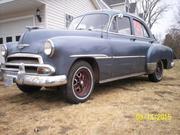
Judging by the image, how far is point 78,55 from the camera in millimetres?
4695

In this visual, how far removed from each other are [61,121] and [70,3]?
10379 millimetres

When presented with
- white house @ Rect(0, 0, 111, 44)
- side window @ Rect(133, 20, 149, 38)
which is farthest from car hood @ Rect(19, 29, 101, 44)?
white house @ Rect(0, 0, 111, 44)

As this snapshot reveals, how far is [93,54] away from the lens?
5.06 meters

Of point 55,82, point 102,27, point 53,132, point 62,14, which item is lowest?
point 53,132

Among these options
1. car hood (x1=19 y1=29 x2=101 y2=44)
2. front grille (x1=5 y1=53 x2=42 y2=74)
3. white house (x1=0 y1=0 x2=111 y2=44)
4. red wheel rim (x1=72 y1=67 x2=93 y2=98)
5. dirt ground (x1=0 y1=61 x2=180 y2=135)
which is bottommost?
dirt ground (x1=0 y1=61 x2=180 y2=135)

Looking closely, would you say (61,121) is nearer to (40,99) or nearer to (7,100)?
(40,99)

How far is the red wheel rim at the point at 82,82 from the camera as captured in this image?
4832mm

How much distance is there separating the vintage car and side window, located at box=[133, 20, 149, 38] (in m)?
0.11

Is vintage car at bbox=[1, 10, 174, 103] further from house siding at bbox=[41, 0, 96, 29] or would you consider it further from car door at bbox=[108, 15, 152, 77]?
house siding at bbox=[41, 0, 96, 29]

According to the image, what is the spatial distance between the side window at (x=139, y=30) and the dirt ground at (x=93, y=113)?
1774 millimetres

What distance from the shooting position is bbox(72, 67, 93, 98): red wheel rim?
4832 millimetres

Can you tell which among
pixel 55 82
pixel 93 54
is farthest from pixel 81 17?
pixel 55 82

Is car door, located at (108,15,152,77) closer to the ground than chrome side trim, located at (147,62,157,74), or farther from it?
farther from it

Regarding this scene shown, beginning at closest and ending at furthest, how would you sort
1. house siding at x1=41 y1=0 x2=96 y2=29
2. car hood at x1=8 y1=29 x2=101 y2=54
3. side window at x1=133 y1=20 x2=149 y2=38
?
1. car hood at x1=8 y1=29 x2=101 y2=54
2. side window at x1=133 y1=20 x2=149 y2=38
3. house siding at x1=41 y1=0 x2=96 y2=29
